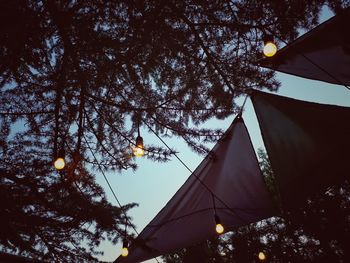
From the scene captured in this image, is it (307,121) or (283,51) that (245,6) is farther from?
(307,121)

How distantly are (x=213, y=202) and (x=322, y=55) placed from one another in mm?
2404

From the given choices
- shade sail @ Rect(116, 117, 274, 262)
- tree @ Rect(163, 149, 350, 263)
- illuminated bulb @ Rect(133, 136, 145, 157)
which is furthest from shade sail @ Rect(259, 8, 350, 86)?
tree @ Rect(163, 149, 350, 263)

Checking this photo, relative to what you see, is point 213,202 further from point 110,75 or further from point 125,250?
point 110,75

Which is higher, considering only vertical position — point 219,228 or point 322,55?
point 322,55

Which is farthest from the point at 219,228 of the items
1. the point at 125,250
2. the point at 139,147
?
the point at 139,147

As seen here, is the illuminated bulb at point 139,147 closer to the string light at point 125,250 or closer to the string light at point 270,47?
the string light at point 125,250

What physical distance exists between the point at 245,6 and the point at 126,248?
395cm

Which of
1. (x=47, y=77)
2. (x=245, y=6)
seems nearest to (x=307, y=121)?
(x=245, y=6)

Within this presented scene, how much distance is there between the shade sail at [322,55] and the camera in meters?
2.51

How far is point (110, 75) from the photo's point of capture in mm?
3691

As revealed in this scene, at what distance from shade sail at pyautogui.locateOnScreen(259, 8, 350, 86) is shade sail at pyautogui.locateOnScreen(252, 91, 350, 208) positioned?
1.48 ft

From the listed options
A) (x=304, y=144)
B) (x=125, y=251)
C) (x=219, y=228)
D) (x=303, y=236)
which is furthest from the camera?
(x=303, y=236)

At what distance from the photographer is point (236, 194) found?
3393mm

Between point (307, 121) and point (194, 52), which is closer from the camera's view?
point (307, 121)
